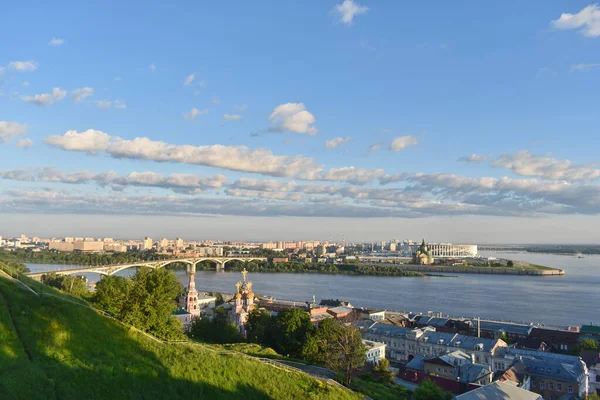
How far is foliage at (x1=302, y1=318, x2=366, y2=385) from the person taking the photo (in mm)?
7953

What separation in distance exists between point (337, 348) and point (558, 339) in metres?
9.77

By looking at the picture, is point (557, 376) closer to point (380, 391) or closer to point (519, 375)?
point (519, 375)

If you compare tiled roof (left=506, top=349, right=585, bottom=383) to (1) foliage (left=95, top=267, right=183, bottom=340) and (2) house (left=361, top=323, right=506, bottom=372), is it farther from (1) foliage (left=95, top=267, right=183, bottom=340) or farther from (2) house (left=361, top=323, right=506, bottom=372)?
(1) foliage (left=95, top=267, right=183, bottom=340)

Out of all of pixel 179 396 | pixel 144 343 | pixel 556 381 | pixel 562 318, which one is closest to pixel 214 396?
pixel 179 396

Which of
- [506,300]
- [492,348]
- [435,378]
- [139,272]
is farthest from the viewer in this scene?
[506,300]

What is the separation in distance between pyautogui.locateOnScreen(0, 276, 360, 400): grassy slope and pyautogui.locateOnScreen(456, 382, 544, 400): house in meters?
1.94

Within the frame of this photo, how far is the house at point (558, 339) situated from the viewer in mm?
14391

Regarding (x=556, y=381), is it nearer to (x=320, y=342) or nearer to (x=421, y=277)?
(x=320, y=342)

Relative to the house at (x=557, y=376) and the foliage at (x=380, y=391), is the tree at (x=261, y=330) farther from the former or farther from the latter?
the house at (x=557, y=376)

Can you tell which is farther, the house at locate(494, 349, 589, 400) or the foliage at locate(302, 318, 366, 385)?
the house at locate(494, 349, 589, 400)

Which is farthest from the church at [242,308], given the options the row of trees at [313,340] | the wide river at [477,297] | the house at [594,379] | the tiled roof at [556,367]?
the wide river at [477,297]

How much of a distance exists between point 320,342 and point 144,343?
15.9 feet

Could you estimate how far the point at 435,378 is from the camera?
10.0 m

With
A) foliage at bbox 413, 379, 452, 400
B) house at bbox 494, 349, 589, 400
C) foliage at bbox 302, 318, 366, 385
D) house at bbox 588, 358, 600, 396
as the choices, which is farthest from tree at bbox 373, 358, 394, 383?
house at bbox 588, 358, 600, 396
